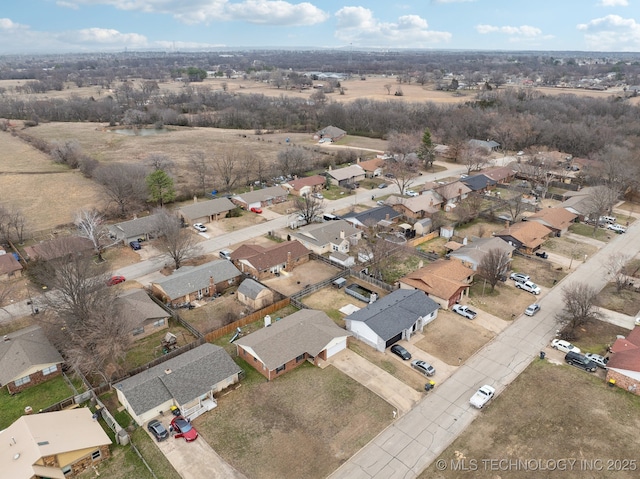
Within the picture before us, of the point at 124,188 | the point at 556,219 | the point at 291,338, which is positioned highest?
the point at 124,188

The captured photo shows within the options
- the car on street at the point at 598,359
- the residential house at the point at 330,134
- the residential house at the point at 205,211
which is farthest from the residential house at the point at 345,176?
the car on street at the point at 598,359

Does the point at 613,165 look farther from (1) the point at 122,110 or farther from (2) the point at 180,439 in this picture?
(1) the point at 122,110

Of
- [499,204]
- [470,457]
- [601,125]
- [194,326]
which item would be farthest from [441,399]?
[601,125]

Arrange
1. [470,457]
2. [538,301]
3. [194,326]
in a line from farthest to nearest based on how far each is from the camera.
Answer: [538,301]
[194,326]
[470,457]

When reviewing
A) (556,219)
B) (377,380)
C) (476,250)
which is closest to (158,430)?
(377,380)

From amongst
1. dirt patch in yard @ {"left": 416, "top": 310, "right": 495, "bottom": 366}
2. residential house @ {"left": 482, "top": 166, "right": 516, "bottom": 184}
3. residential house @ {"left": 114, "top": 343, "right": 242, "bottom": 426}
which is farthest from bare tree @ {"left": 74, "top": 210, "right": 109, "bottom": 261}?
residential house @ {"left": 482, "top": 166, "right": 516, "bottom": 184}

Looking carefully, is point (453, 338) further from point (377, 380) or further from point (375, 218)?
point (375, 218)

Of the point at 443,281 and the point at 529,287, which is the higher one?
the point at 443,281
